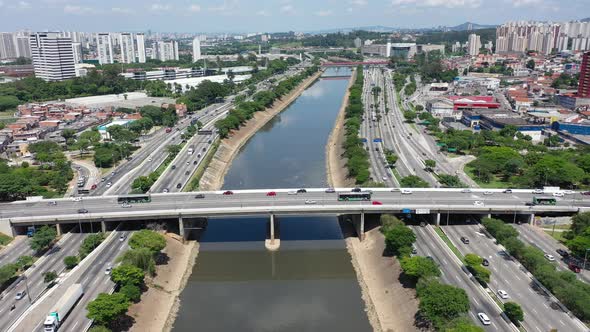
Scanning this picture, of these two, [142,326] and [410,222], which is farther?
[410,222]

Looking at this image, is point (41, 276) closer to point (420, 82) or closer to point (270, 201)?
point (270, 201)

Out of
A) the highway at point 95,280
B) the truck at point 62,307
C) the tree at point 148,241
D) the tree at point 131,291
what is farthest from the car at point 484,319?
the truck at point 62,307

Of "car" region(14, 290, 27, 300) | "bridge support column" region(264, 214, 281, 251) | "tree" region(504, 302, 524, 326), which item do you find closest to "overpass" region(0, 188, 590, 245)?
"bridge support column" region(264, 214, 281, 251)

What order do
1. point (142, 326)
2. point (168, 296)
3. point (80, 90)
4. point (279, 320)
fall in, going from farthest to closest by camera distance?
point (80, 90) < point (168, 296) < point (279, 320) < point (142, 326)

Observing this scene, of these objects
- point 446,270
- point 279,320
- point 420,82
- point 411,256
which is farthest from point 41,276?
point 420,82

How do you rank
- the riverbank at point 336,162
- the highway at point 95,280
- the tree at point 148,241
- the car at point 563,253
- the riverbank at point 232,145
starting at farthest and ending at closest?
the riverbank at point 232,145
the riverbank at point 336,162
the car at point 563,253
the tree at point 148,241
the highway at point 95,280

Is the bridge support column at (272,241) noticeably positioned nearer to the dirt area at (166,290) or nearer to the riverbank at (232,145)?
the dirt area at (166,290)

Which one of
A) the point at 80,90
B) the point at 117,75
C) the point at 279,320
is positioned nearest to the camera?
the point at 279,320
